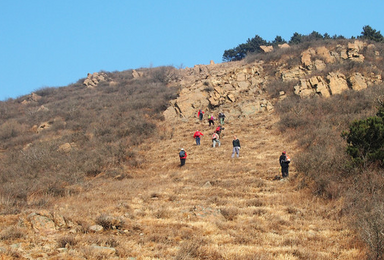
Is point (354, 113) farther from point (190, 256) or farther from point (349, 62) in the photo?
point (190, 256)

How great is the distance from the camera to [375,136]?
40.5 feet

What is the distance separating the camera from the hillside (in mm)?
7559

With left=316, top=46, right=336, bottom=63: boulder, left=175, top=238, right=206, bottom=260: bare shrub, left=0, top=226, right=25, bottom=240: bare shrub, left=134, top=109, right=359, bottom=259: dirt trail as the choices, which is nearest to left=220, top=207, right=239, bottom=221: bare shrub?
left=134, top=109, right=359, bottom=259: dirt trail

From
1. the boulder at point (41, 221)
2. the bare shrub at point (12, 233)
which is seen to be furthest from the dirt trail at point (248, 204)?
the bare shrub at point (12, 233)

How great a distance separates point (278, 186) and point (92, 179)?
33.9ft

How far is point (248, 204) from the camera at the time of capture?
11430 mm

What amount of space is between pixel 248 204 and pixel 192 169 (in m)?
7.46

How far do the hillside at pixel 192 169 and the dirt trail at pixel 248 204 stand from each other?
0.06 metres

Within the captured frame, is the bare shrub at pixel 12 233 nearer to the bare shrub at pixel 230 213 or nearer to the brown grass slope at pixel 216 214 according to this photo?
the brown grass slope at pixel 216 214

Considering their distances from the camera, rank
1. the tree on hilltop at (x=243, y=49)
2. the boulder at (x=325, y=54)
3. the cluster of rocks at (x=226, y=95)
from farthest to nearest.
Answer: the tree on hilltop at (x=243, y=49) < the boulder at (x=325, y=54) < the cluster of rocks at (x=226, y=95)

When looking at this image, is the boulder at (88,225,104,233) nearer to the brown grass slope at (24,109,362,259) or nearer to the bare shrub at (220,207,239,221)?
the brown grass slope at (24,109,362,259)

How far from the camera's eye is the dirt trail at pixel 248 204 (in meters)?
7.59

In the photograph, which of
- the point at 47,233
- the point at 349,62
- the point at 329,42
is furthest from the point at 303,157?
the point at 329,42

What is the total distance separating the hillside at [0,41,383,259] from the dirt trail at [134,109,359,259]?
0.06 metres
